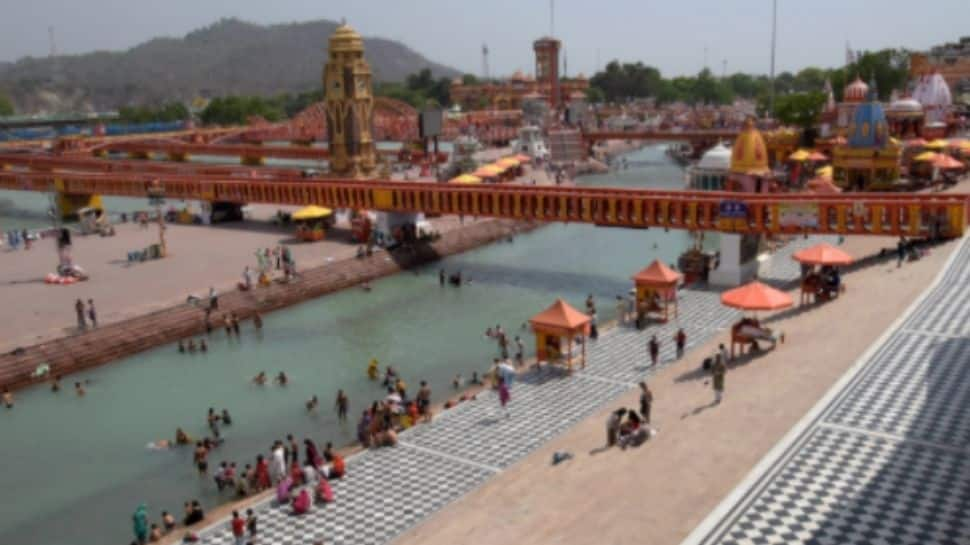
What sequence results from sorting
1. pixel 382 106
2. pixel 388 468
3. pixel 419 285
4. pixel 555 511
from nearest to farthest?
pixel 555 511 < pixel 388 468 < pixel 419 285 < pixel 382 106

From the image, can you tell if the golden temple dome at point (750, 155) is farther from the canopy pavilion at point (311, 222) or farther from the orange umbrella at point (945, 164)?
the canopy pavilion at point (311, 222)

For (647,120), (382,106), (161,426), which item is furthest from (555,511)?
(647,120)

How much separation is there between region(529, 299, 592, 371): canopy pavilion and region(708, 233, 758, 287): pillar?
31.1 feet

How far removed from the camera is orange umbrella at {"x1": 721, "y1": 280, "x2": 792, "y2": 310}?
20.8 metres

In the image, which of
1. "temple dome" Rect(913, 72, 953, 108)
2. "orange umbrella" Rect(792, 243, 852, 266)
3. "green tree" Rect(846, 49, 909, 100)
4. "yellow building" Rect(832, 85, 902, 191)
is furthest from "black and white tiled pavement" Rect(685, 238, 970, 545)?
"green tree" Rect(846, 49, 909, 100)

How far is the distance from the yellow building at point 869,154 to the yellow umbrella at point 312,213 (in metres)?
29.0

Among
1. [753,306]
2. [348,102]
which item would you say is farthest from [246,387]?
[348,102]

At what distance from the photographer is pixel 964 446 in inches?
573

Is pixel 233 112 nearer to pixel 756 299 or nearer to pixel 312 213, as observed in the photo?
pixel 312 213

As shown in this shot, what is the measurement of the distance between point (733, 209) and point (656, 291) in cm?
628

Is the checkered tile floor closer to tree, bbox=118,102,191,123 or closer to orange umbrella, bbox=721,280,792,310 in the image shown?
orange umbrella, bbox=721,280,792,310

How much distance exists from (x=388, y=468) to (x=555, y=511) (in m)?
4.41

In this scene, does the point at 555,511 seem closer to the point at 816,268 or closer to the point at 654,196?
the point at 816,268

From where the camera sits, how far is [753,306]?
68.2 ft
